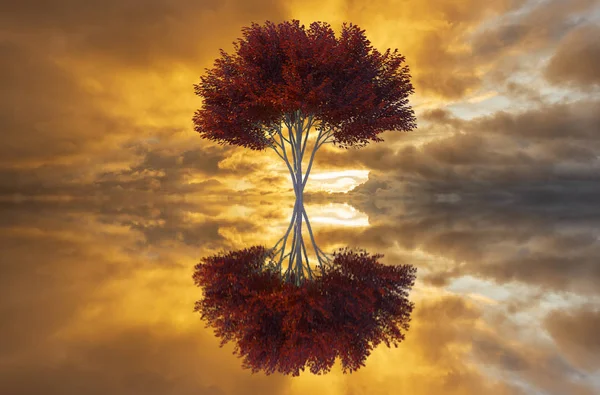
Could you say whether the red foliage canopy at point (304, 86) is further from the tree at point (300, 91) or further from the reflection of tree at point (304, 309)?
the reflection of tree at point (304, 309)

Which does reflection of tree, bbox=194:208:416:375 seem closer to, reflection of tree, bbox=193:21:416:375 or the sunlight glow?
reflection of tree, bbox=193:21:416:375

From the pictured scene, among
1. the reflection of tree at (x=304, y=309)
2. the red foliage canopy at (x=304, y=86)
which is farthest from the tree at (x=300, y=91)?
the reflection of tree at (x=304, y=309)

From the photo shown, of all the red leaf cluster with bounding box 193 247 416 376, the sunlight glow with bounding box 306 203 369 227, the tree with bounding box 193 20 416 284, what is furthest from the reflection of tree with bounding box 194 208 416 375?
the sunlight glow with bounding box 306 203 369 227

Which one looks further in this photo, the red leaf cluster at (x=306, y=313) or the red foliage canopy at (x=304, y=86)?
the red foliage canopy at (x=304, y=86)

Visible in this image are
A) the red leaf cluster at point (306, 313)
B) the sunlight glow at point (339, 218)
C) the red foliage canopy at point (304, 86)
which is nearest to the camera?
the red leaf cluster at point (306, 313)

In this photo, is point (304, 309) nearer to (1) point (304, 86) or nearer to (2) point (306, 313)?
(2) point (306, 313)

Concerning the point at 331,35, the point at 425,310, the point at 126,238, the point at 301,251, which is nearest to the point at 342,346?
the point at 425,310

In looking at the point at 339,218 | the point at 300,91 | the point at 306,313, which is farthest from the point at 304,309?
the point at 339,218
